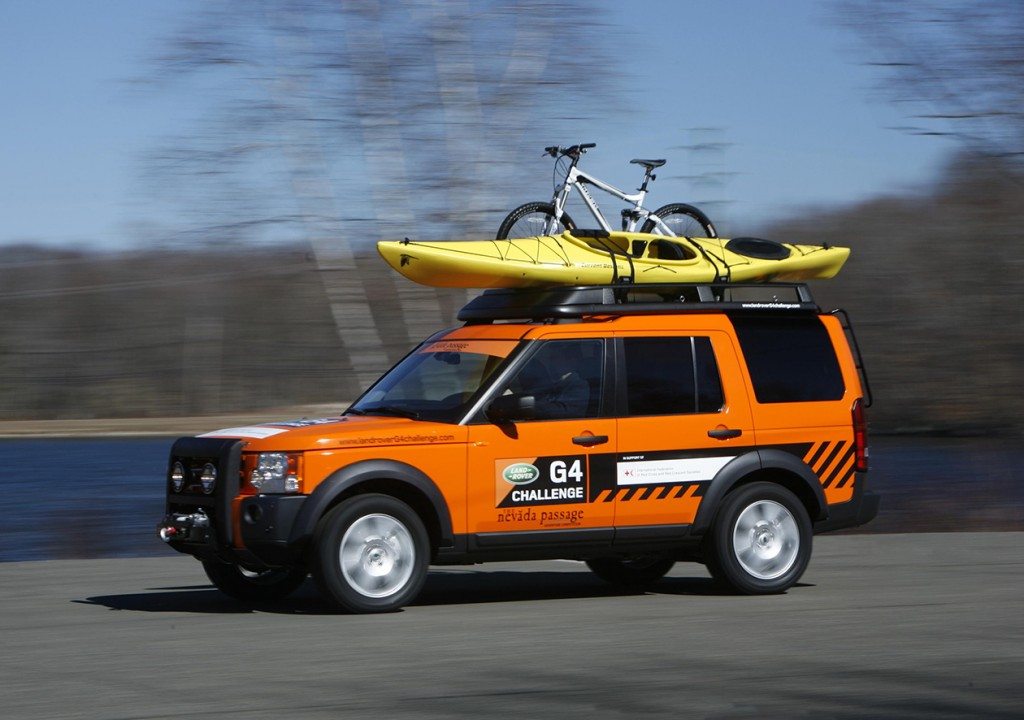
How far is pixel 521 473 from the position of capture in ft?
33.9

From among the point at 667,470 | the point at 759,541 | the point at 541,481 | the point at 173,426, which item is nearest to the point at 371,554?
the point at 541,481

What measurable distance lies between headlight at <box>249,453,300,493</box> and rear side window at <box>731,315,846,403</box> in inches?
130

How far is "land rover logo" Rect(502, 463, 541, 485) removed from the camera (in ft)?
33.8

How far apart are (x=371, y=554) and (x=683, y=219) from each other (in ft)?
16.0

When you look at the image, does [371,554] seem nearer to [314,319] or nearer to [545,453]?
[545,453]

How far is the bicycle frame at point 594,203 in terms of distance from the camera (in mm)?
13344

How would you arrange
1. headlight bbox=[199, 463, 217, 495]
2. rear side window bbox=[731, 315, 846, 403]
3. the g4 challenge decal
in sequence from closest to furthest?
headlight bbox=[199, 463, 217, 495]
the g4 challenge decal
rear side window bbox=[731, 315, 846, 403]

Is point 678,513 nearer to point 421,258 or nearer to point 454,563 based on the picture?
point 454,563

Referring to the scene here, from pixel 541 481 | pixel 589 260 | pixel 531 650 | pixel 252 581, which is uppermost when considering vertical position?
pixel 589 260

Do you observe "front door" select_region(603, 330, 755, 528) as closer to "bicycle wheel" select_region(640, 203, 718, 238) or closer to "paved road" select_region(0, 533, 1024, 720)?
"paved road" select_region(0, 533, 1024, 720)

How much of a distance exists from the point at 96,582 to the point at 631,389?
14.2 ft

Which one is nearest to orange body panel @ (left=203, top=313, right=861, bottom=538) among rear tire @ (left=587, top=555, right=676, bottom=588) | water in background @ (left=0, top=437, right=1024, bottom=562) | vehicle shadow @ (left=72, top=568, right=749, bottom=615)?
vehicle shadow @ (left=72, top=568, right=749, bottom=615)

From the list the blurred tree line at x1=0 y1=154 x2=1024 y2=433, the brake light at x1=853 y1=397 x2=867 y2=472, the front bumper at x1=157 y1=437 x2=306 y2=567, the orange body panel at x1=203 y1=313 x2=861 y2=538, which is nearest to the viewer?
the front bumper at x1=157 y1=437 x2=306 y2=567

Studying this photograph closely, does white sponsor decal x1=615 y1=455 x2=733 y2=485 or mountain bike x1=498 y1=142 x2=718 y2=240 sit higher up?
mountain bike x1=498 y1=142 x2=718 y2=240
